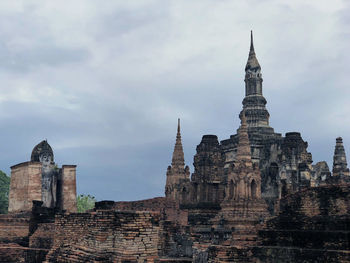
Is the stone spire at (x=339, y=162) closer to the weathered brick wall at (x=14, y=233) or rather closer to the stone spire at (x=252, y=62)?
the stone spire at (x=252, y=62)

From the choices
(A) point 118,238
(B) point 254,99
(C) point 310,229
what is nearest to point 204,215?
(B) point 254,99

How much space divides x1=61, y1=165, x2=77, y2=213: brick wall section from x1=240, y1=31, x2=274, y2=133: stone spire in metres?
23.3

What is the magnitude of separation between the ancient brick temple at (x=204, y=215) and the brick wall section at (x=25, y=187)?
0.14 ft

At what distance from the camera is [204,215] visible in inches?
1141

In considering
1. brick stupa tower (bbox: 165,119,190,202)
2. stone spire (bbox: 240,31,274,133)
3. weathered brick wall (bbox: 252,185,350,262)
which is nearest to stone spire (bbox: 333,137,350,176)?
stone spire (bbox: 240,31,274,133)

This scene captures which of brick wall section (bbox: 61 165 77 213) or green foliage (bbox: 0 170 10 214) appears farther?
green foliage (bbox: 0 170 10 214)

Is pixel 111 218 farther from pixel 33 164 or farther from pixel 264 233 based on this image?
pixel 33 164

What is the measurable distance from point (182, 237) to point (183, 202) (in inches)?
610

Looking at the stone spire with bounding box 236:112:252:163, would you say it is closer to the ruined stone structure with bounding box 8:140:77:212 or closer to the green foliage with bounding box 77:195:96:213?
the ruined stone structure with bounding box 8:140:77:212

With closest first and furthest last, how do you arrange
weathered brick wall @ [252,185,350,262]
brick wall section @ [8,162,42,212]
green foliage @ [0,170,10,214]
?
weathered brick wall @ [252,185,350,262] < brick wall section @ [8,162,42,212] < green foliage @ [0,170,10,214]

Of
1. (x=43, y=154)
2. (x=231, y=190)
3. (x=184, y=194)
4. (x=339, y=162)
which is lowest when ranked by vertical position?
(x=184, y=194)

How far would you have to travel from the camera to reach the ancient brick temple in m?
9.27

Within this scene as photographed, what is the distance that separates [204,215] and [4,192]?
2474cm

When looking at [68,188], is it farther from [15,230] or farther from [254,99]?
[254,99]
